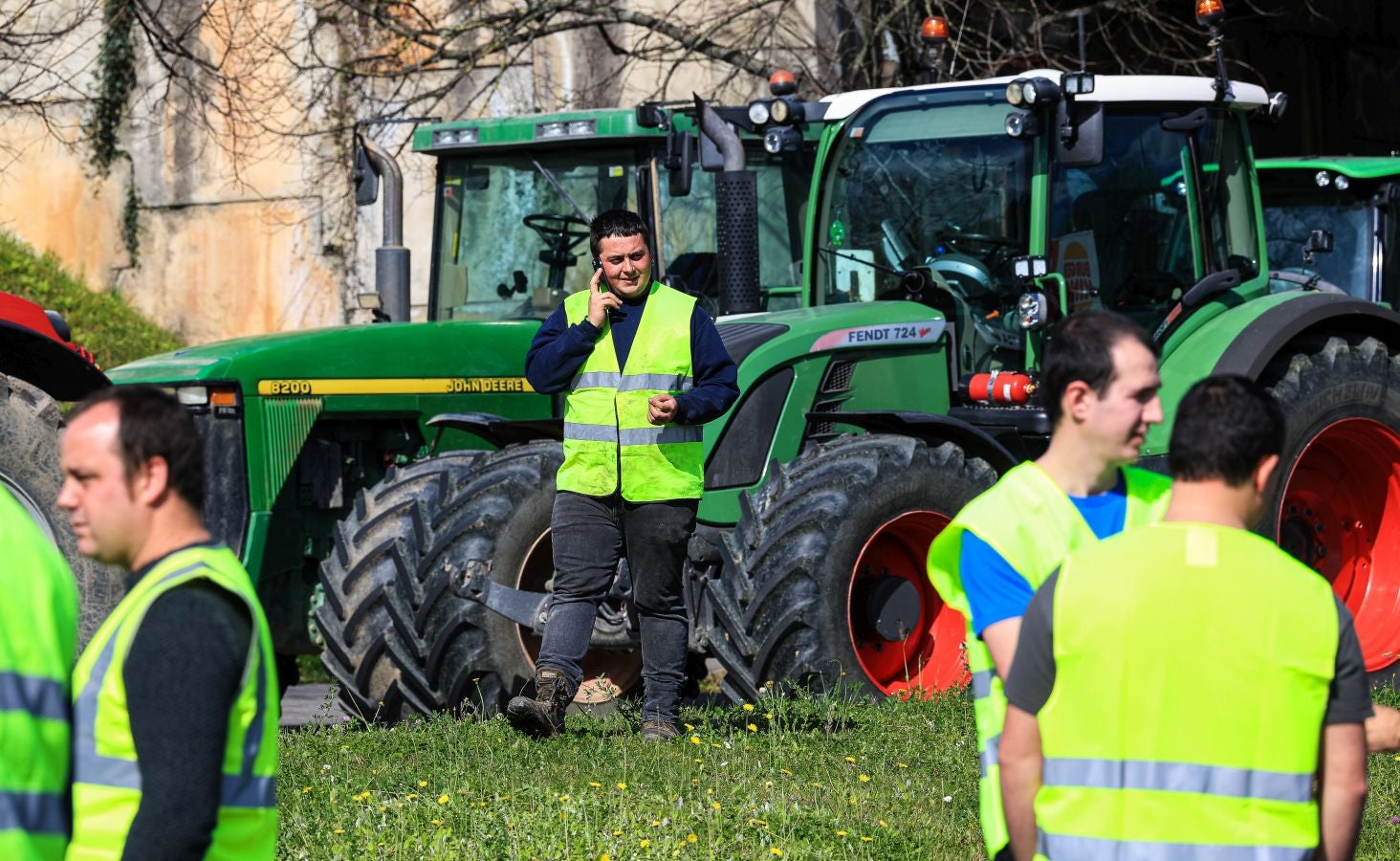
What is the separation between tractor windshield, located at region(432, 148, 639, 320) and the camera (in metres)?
8.81

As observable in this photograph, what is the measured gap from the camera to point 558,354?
6.12 m

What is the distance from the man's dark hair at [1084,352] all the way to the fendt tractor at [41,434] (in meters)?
4.41

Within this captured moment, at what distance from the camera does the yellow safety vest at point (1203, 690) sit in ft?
8.61

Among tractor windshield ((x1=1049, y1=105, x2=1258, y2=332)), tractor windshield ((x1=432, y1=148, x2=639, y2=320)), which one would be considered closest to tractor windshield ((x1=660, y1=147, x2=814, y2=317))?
tractor windshield ((x1=432, y1=148, x2=639, y2=320))

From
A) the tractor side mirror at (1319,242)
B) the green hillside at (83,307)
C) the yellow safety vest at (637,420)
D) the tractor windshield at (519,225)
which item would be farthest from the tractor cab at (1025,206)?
the green hillside at (83,307)

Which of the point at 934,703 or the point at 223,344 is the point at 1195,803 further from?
the point at 223,344

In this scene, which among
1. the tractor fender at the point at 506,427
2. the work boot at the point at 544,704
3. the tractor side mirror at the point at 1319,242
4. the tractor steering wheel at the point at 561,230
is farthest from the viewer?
Answer: the tractor side mirror at the point at 1319,242

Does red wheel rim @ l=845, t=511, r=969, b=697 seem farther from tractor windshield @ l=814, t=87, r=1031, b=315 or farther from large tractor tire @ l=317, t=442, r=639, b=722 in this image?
large tractor tire @ l=317, t=442, r=639, b=722

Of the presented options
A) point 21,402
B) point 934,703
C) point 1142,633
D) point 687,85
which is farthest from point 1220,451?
point 687,85

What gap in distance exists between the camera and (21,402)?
6676 millimetres

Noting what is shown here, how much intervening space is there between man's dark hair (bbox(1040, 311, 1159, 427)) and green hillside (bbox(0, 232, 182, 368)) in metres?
13.7

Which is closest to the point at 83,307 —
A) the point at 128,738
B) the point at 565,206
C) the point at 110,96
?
the point at 110,96

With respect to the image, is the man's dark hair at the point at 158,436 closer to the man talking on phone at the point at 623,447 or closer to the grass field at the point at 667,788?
the grass field at the point at 667,788

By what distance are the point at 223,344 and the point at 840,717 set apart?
3.39 metres
